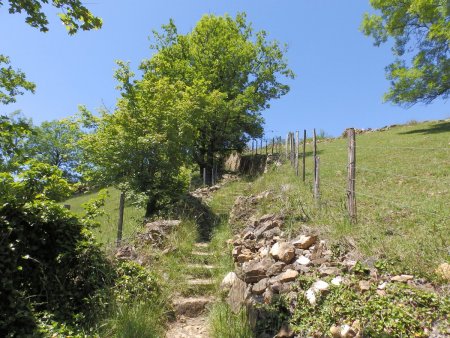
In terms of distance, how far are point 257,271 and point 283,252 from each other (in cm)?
60

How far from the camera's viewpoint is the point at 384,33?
29469mm

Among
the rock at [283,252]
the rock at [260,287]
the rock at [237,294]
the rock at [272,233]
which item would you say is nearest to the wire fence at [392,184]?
the rock at [272,233]

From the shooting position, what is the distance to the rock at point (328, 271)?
494 cm

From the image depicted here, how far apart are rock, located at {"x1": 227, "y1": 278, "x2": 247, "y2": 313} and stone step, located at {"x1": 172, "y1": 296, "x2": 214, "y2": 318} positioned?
1.97 feet

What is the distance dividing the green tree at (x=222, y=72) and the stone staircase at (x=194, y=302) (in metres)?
13.3

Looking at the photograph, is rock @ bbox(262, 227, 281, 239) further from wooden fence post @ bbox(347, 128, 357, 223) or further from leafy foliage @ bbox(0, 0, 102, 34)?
leafy foliage @ bbox(0, 0, 102, 34)

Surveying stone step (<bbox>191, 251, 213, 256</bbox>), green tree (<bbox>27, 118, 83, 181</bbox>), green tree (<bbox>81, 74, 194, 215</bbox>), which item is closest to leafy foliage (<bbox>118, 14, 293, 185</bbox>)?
green tree (<bbox>81, 74, 194, 215</bbox>)

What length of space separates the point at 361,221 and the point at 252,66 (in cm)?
2056

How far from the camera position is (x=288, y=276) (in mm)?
5398

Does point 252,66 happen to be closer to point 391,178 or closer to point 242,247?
point 391,178

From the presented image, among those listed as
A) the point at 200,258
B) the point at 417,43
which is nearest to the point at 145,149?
the point at 200,258

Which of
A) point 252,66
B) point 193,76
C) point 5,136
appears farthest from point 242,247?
point 252,66

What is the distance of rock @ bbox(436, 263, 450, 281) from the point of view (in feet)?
13.3

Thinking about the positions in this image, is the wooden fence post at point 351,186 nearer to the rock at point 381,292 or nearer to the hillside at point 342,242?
the hillside at point 342,242
